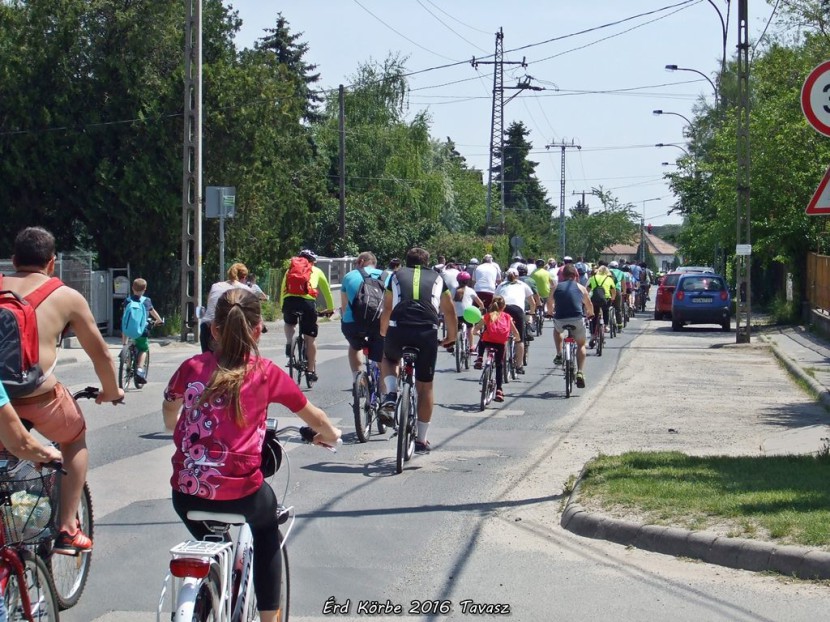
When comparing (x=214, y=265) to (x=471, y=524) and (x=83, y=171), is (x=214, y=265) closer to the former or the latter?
(x=83, y=171)

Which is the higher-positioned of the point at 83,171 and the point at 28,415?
the point at 83,171

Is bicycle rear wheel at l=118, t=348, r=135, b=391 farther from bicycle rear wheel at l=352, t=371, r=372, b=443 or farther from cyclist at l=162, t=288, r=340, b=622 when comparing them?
cyclist at l=162, t=288, r=340, b=622

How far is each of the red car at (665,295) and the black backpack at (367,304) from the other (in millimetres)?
27155

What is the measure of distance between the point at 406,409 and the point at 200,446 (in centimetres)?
580

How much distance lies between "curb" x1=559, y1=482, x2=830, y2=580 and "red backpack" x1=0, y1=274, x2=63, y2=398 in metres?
4.01

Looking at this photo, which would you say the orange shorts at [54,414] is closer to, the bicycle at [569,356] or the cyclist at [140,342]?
the cyclist at [140,342]

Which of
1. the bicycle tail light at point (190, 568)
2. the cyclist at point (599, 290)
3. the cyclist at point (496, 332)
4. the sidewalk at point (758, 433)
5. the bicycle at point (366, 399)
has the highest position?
the cyclist at point (599, 290)

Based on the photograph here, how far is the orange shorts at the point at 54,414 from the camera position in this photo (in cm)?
549

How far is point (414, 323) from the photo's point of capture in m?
10.5

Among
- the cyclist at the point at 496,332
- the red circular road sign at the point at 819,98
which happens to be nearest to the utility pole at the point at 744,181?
the cyclist at the point at 496,332

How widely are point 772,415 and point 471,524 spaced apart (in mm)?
7529

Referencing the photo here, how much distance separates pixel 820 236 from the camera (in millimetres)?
33219

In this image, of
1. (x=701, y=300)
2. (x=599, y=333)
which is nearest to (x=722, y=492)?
(x=599, y=333)

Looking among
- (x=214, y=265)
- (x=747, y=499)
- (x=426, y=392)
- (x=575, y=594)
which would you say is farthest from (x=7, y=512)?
(x=214, y=265)
